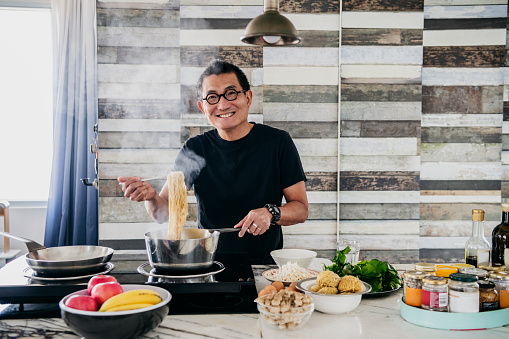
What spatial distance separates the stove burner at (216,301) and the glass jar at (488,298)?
80cm

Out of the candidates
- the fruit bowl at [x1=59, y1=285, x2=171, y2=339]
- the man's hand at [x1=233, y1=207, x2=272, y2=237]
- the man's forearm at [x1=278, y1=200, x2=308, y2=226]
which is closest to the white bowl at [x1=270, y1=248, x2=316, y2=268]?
the man's hand at [x1=233, y1=207, x2=272, y2=237]

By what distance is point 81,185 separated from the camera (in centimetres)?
432

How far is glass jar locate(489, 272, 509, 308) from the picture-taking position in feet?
4.92

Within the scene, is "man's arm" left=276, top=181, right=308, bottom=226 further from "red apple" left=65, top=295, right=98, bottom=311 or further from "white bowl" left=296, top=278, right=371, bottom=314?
Result: "red apple" left=65, top=295, right=98, bottom=311

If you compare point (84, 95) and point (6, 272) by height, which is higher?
point (84, 95)

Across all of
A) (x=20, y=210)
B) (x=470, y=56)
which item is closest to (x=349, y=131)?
(x=470, y=56)

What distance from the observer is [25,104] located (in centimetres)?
471

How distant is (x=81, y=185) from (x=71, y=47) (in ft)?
4.43

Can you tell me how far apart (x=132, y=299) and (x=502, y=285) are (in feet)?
4.00

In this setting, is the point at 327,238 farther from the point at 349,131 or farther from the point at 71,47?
the point at 71,47

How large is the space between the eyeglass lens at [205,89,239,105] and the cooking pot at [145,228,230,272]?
3.93 ft

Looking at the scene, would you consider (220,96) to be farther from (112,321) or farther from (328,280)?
(112,321)

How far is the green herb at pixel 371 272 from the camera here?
5.65ft

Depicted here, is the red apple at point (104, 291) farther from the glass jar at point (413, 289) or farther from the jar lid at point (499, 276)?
the jar lid at point (499, 276)
